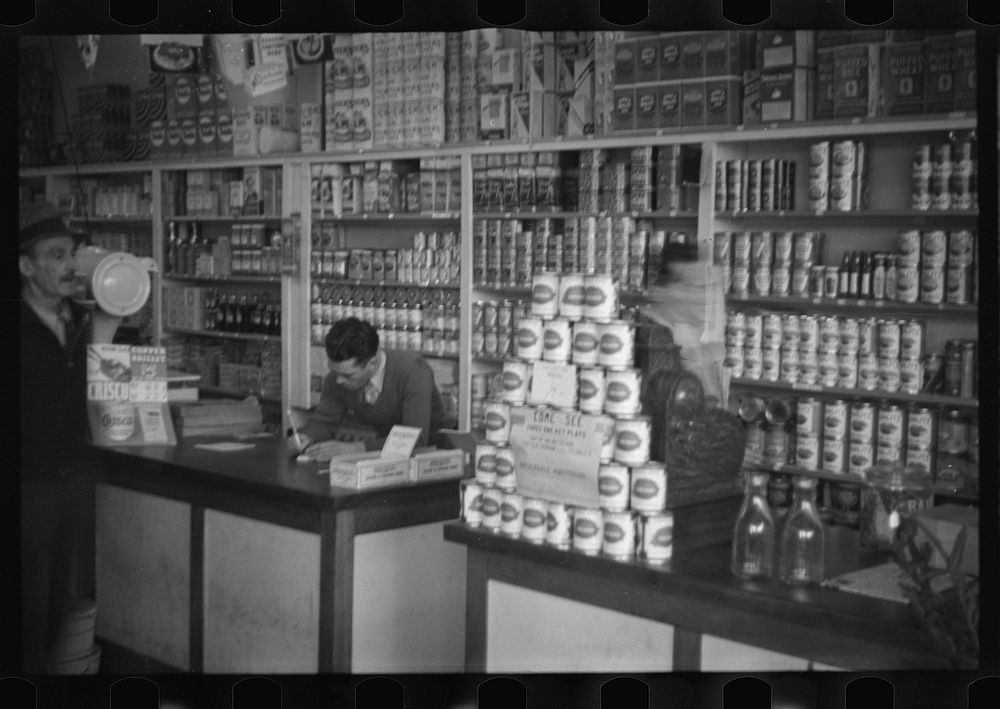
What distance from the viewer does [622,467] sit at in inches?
119

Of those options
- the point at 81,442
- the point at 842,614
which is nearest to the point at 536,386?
the point at 842,614

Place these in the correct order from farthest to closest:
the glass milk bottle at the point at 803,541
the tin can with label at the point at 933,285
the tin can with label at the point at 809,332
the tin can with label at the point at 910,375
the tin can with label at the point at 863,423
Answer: the tin can with label at the point at 809,332 → the tin can with label at the point at 863,423 → the tin can with label at the point at 910,375 → the tin can with label at the point at 933,285 → the glass milk bottle at the point at 803,541

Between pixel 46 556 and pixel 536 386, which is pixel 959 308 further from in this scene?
pixel 46 556

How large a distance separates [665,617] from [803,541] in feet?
1.32

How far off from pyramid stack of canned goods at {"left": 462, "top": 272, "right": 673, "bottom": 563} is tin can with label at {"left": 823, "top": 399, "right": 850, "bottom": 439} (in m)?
2.15

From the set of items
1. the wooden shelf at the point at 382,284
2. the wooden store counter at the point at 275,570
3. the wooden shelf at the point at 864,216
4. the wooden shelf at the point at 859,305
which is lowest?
the wooden store counter at the point at 275,570

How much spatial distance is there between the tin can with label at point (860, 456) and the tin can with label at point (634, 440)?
7.23 feet

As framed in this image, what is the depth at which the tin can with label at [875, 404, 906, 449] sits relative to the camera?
4.83m

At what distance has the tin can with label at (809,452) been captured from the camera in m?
5.09

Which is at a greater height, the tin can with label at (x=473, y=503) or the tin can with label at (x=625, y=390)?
the tin can with label at (x=625, y=390)

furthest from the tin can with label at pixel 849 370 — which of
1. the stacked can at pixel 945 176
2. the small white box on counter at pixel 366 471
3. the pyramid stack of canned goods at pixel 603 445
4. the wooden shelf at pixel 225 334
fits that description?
the wooden shelf at pixel 225 334

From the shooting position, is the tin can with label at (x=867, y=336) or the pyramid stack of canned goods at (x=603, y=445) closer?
the pyramid stack of canned goods at (x=603, y=445)

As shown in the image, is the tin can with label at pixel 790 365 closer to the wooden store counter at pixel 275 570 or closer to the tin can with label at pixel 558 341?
the wooden store counter at pixel 275 570

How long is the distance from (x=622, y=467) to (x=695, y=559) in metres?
0.30
